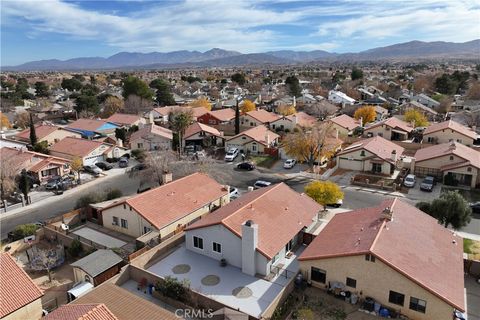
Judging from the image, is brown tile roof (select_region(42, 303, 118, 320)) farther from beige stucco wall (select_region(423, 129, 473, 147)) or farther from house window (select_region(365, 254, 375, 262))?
beige stucco wall (select_region(423, 129, 473, 147))

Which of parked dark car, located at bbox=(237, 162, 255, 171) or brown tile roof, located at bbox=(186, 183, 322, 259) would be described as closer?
brown tile roof, located at bbox=(186, 183, 322, 259)

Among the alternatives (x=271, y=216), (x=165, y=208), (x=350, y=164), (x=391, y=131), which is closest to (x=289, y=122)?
(x=391, y=131)

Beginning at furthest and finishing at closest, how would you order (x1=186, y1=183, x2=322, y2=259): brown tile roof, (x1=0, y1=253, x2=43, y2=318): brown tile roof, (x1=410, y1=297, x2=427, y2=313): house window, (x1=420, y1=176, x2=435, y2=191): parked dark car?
1. (x1=420, y1=176, x2=435, y2=191): parked dark car
2. (x1=186, y1=183, x2=322, y2=259): brown tile roof
3. (x1=410, y1=297, x2=427, y2=313): house window
4. (x1=0, y1=253, x2=43, y2=318): brown tile roof

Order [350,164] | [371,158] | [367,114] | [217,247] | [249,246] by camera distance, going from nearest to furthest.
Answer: [249,246]
[217,247]
[371,158]
[350,164]
[367,114]

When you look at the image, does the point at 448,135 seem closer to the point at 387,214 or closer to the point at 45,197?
the point at 387,214

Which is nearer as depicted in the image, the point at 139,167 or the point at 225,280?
the point at 225,280

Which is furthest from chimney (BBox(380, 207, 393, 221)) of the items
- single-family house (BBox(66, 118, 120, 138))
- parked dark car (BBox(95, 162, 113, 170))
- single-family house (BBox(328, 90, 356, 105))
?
single-family house (BBox(328, 90, 356, 105))

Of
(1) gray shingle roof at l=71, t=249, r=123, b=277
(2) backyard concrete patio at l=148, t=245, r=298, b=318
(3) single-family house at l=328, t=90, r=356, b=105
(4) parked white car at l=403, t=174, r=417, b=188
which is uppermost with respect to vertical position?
(3) single-family house at l=328, t=90, r=356, b=105

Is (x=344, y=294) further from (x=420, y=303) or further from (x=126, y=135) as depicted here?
(x=126, y=135)
